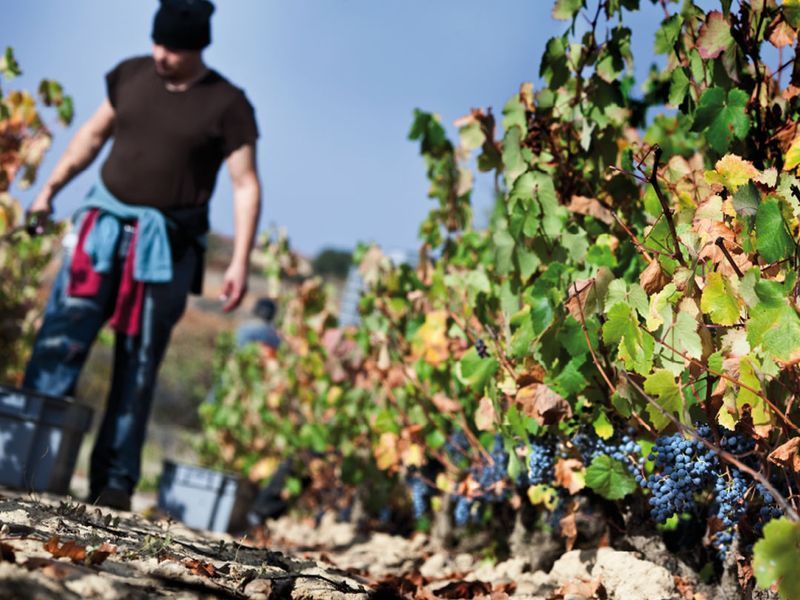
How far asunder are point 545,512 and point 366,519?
2.06 meters

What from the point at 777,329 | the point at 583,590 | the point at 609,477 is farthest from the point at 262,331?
the point at 777,329

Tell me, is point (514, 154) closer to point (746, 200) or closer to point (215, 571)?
point (746, 200)

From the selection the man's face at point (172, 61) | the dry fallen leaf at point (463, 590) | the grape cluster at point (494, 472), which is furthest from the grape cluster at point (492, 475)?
the man's face at point (172, 61)

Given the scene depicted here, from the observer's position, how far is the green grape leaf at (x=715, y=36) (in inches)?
85.0

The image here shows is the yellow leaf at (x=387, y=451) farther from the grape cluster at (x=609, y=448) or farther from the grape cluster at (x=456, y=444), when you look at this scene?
the grape cluster at (x=609, y=448)

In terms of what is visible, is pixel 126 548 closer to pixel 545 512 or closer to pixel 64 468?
pixel 545 512

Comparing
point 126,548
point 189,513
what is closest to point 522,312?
point 126,548

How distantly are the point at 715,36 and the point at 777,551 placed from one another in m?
1.30

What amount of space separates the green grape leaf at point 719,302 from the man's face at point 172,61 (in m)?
2.64

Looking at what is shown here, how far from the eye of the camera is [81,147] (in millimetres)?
4000

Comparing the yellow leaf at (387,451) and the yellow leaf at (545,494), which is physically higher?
the yellow leaf at (387,451)

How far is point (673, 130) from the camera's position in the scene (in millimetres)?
3721

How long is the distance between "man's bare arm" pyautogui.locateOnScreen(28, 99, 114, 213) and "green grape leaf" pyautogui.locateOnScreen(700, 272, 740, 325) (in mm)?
2981

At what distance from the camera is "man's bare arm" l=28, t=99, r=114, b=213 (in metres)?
3.97
